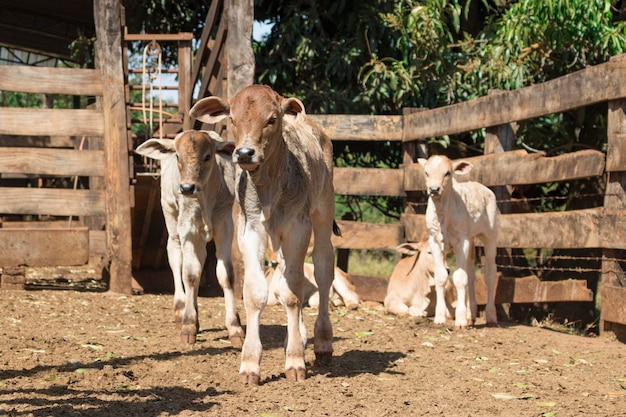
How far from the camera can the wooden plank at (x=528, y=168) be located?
9703 millimetres

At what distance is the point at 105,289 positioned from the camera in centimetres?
1248

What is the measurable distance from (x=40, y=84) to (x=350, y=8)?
18.3 feet

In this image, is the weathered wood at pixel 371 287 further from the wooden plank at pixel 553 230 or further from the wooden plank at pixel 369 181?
the wooden plank at pixel 553 230

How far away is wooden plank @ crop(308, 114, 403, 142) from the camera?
1276cm

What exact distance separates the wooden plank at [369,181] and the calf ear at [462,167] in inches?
78.0

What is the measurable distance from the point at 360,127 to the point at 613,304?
4.79 m

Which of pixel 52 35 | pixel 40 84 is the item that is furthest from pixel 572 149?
pixel 52 35

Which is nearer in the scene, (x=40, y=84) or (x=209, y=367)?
(x=209, y=367)

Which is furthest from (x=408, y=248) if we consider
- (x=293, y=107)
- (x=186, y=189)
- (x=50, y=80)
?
(x=293, y=107)

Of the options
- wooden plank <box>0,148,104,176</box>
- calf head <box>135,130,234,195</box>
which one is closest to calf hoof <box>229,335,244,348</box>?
calf head <box>135,130,234,195</box>

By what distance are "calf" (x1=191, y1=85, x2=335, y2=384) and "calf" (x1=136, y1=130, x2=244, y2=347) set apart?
51.8 inches

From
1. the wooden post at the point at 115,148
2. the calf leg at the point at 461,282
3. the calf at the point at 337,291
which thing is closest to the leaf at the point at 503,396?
the calf leg at the point at 461,282

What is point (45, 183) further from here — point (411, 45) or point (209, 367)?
point (209, 367)

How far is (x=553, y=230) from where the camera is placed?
33.3ft
